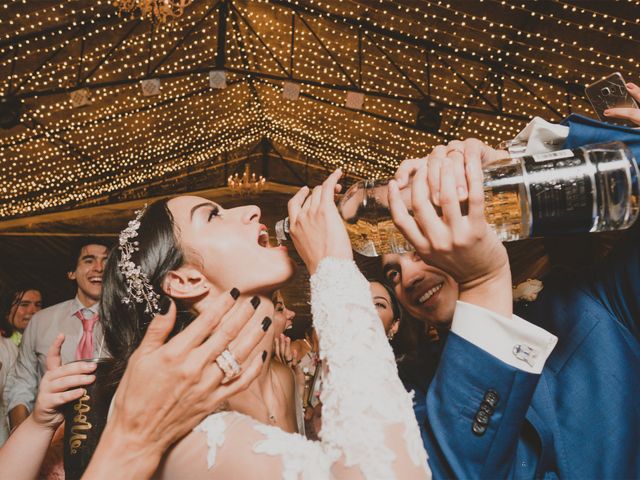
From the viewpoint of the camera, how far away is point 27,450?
1319 mm

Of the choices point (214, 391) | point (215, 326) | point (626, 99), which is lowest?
point (214, 391)

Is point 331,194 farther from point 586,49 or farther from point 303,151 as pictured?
point 303,151

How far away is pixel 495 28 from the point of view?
495cm

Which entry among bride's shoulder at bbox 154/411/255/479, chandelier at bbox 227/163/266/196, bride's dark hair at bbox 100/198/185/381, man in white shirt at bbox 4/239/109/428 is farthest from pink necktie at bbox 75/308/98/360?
chandelier at bbox 227/163/266/196

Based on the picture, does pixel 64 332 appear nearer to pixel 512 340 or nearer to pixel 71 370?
pixel 71 370

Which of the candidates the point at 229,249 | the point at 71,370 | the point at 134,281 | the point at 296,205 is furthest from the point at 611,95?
the point at 71,370

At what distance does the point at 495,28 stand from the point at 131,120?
6763mm

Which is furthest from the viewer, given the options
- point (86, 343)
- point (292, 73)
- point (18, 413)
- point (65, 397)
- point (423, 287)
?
point (292, 73)

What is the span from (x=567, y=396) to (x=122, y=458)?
941 mm

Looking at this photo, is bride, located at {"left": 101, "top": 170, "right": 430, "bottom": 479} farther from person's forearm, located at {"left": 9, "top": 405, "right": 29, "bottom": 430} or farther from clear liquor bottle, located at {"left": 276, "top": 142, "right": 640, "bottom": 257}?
person's forearm, located at {"left": 9, "top": 405, "right": 29, "bottom": 430}

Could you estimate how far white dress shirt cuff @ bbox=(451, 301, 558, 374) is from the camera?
0.79 meters

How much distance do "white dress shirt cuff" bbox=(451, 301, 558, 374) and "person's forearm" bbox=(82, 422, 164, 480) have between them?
0.70 metres

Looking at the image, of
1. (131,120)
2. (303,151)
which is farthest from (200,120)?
(303,151)

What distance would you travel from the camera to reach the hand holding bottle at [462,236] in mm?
760
